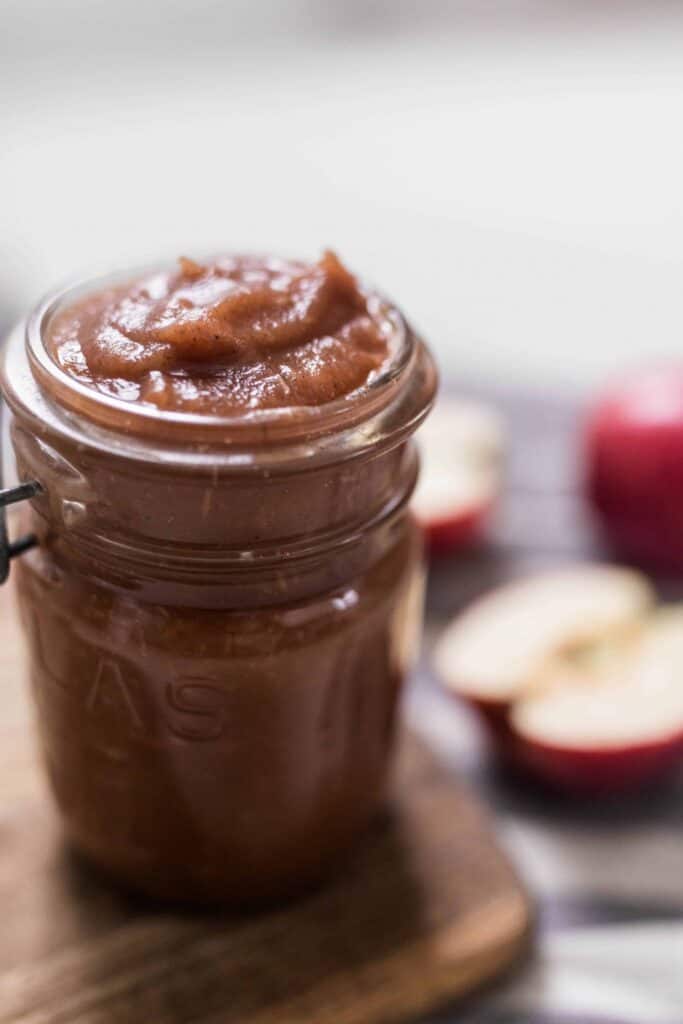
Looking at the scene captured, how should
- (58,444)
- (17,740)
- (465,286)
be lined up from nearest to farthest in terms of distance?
(58,444)
(17,740)
(465,286)

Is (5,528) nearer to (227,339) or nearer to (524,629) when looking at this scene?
(227,339)

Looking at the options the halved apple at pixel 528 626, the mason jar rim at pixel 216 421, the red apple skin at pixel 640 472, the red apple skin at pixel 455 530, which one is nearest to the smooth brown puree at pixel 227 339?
the mason jar rim at pixel 216 421

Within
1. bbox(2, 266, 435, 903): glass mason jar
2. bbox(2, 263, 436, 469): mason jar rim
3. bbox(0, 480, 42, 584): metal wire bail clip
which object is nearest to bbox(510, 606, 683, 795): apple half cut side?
bbox(2, 266, 435, 903): glass mason jar

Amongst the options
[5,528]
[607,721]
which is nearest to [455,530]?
[607,721]

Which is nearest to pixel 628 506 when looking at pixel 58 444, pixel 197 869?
pixel 197 869

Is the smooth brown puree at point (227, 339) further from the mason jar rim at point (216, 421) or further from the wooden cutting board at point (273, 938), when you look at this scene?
the wooden cutting board at point (273, 938)

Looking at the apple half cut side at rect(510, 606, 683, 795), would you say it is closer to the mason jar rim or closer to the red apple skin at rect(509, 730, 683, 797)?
the red apple skin at rect(509, 730, 683, 797)

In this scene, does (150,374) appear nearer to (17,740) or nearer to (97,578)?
(97,578)
